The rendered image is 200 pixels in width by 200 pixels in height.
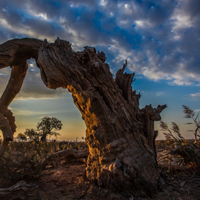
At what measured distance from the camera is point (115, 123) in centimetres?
349

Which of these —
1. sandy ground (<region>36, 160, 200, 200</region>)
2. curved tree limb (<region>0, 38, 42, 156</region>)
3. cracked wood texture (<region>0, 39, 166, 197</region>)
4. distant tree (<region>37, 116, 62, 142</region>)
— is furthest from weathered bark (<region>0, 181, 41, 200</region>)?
distant tree (<region>37, 116, 62, 142</region>)

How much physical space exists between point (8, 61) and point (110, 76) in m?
3.70

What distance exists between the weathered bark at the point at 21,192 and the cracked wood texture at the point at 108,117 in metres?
1.13

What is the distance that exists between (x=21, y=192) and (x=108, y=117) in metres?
2.17

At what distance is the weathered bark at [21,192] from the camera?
2.87 meters

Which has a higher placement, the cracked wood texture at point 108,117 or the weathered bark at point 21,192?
the cracked wood texture at point 108,117

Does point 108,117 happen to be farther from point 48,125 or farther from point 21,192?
point 48,125

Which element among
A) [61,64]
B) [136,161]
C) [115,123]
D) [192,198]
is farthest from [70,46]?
[192,198]

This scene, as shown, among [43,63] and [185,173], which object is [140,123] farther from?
[43,63]

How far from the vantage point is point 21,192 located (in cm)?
295

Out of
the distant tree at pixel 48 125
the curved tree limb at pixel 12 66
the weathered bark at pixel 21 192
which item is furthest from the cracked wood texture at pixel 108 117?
the distant tree at pixel 48 125

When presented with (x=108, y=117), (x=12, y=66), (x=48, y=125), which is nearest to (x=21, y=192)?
(x=108, y=117)

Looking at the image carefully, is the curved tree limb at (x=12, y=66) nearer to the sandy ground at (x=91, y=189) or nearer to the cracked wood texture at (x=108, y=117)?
the cracked wood texture at (x=108, y=117)

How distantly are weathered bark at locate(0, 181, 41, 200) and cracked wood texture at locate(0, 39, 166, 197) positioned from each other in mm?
1133
